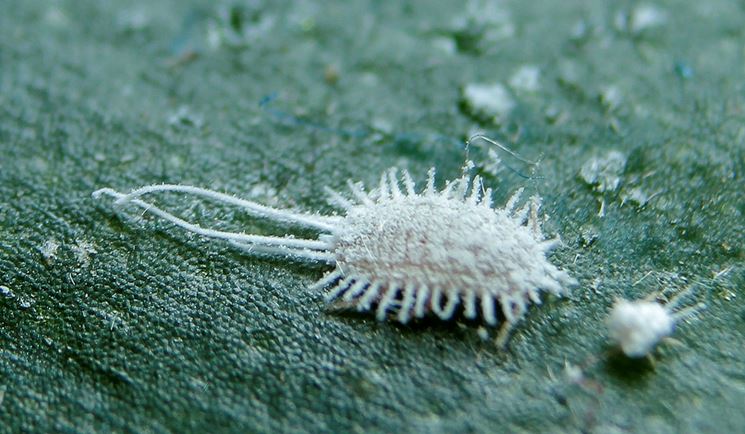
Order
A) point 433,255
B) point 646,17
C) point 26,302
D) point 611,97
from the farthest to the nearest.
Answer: point 646,17 → point 611,97 → point 26,302 → point 433,255

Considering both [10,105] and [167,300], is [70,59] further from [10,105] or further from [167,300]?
[167,300]

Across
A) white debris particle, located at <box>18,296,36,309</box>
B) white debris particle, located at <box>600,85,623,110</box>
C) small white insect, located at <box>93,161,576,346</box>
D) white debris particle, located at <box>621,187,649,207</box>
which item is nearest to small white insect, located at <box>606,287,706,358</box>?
small white insect, located at <box>93,161,576,346</box>

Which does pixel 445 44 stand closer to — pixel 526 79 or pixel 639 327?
pixel 526 79

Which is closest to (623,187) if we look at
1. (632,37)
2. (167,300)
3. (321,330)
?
(632,37)

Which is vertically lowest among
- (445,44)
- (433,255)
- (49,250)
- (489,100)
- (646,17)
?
(49,250)

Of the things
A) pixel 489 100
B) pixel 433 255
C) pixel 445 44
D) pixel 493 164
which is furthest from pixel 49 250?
pixel 445 44

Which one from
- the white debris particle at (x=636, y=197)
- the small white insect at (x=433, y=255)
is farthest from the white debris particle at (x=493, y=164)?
the white debris particle at (x=636, y=197)

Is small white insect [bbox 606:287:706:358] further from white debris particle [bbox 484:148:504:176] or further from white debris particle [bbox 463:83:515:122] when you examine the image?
white debris particle [bbox 463:83:515:122]
